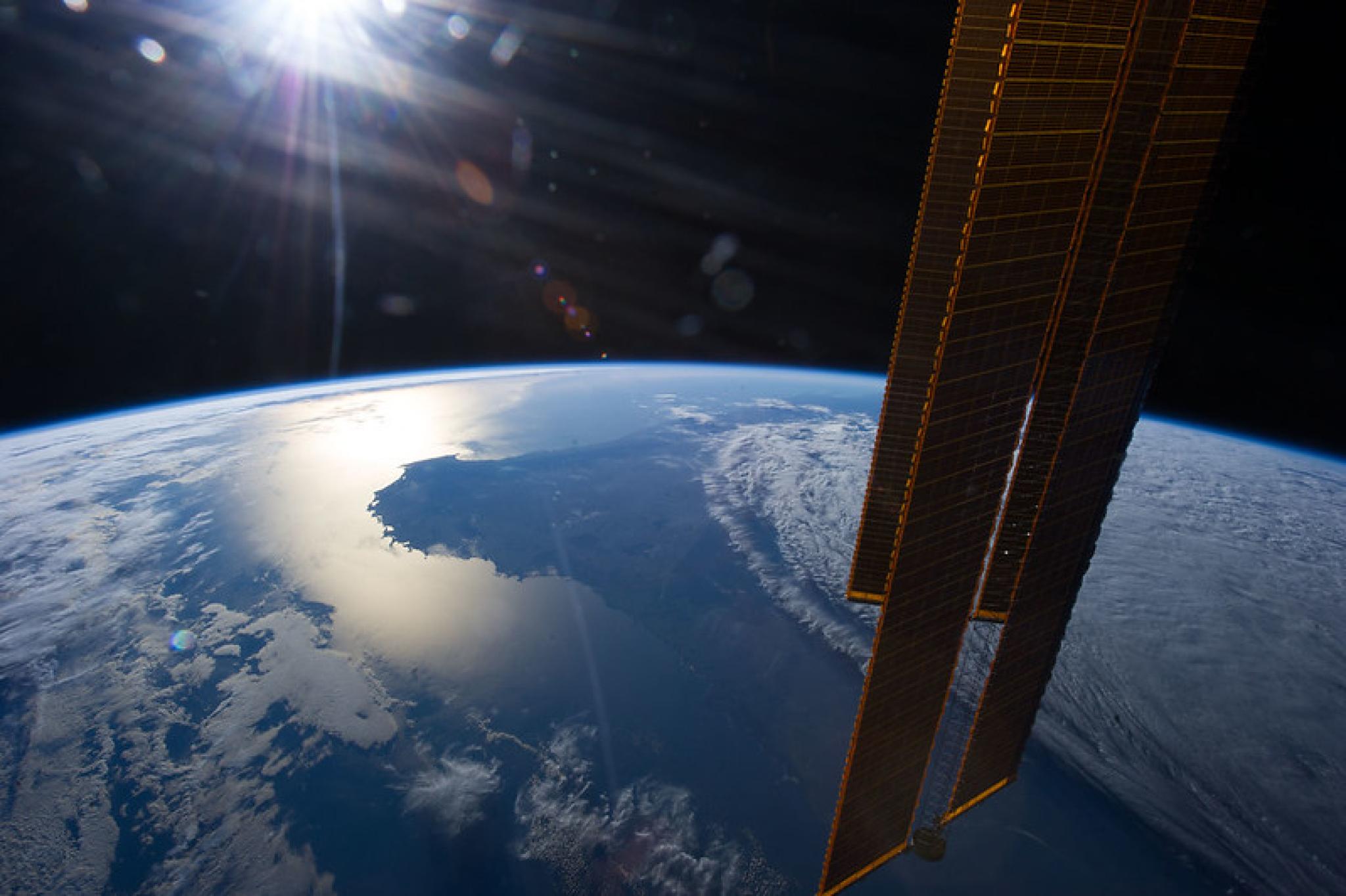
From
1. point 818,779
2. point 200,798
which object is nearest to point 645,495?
point 818,779

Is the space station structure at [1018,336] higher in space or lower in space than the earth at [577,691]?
higher

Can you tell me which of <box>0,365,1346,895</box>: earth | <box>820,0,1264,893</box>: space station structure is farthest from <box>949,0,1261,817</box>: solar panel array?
<box>0,365,1346,895</box>: earth

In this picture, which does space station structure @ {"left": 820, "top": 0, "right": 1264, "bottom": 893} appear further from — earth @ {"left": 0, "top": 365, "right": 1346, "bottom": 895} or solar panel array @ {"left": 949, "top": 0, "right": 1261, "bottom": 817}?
earth @ {"left": 0, "top": 365, "right": 1346, "bottom": 895}

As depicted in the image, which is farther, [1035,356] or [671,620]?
[671,620]

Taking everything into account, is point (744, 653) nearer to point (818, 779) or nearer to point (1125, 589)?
point (818, 779)

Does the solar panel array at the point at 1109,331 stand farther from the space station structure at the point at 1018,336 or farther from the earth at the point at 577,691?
the earth at the point at 577,691

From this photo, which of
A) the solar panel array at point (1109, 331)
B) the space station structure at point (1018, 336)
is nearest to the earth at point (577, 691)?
the space station structure at point (1018, 336)
